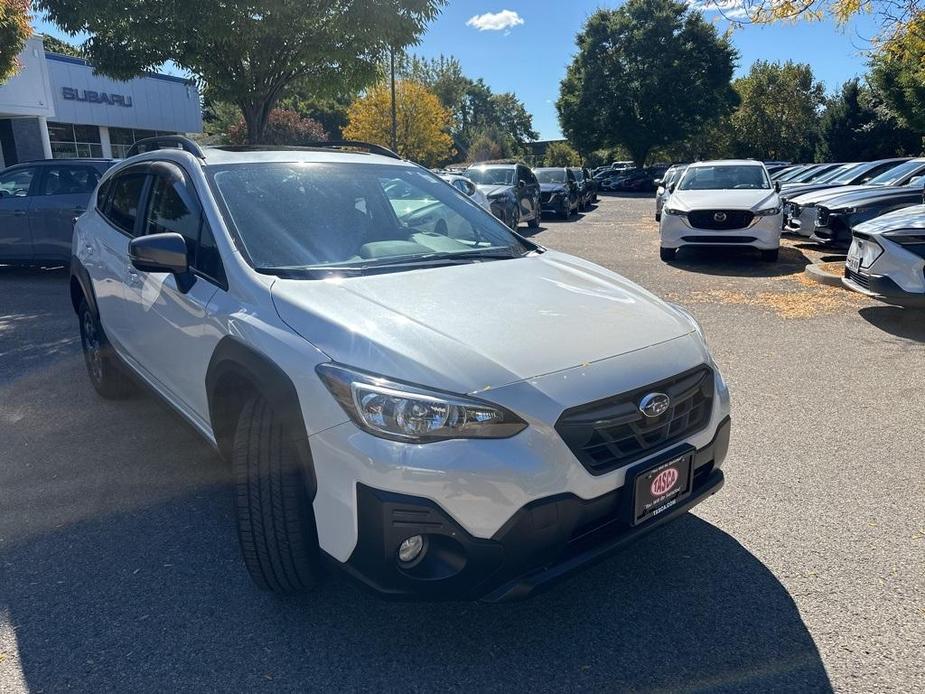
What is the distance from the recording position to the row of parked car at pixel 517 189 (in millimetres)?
14273

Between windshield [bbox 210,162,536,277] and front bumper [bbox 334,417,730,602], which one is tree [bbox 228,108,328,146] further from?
front bumper [bbox 334,417,730,602]

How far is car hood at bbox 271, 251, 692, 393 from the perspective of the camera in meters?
2.18

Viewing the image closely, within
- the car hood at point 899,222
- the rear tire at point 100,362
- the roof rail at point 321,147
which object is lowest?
the rear tire at point 100,362

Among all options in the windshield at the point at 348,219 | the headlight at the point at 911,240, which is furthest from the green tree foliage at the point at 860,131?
the windshield at the point at 348,219

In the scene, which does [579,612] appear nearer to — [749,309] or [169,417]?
[169,417]

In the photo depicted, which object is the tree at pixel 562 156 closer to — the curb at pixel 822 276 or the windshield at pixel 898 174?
the windshield at pixel 898 174

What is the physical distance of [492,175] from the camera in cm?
1611

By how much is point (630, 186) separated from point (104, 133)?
29303mm

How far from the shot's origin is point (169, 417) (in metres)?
4.52

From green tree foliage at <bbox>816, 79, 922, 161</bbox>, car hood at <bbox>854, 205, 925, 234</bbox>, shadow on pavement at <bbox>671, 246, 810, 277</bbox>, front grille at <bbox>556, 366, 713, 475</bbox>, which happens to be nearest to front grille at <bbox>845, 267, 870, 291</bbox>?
car hood at <bbox>854, 205, 925, 234</bbox>

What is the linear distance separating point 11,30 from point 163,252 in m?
13.8

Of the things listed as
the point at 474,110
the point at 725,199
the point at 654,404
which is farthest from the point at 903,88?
the point at 474,110

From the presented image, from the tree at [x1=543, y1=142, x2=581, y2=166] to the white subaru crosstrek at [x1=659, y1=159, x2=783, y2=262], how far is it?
1975 inches

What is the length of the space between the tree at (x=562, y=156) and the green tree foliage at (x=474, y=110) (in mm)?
3718
